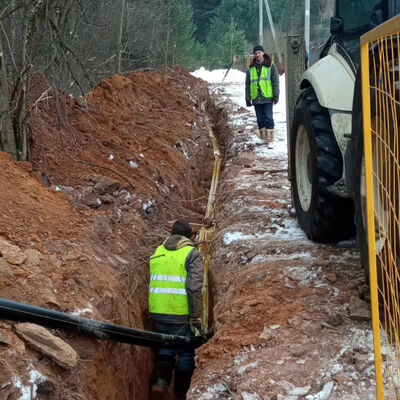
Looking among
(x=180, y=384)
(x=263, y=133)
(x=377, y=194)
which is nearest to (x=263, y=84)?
(x=263, y=133)

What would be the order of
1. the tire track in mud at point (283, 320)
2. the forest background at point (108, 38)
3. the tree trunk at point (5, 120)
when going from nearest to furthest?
the tire track in mud at point (283, 320)
the tree trunk at point (5, 120)
the forest background at point (108, 38)

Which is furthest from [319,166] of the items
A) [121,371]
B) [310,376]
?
[121,371]

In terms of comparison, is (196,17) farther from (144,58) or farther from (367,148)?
(367,148)

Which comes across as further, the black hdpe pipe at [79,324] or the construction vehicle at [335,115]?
the construction vehicle at [335,115]

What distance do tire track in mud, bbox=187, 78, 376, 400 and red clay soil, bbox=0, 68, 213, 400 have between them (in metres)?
1.10

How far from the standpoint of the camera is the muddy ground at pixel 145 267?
364cm

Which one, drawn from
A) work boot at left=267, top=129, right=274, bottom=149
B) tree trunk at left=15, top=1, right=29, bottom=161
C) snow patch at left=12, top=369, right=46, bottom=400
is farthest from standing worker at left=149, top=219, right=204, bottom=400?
work boot at left=267, top=129, right=274, bottom=149

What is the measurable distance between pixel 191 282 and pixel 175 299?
0.31 meters

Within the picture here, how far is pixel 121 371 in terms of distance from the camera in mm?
5371

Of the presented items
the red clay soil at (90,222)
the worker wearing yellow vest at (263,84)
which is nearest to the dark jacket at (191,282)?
the red clay soil at (90,222)

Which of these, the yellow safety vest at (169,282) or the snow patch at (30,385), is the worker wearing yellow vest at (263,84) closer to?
the yellow safety vest at (169,282)

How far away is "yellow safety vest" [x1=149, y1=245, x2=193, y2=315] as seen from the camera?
5.80 metres

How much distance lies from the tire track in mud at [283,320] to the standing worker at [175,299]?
12.0 inches

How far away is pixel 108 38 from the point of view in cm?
2600
